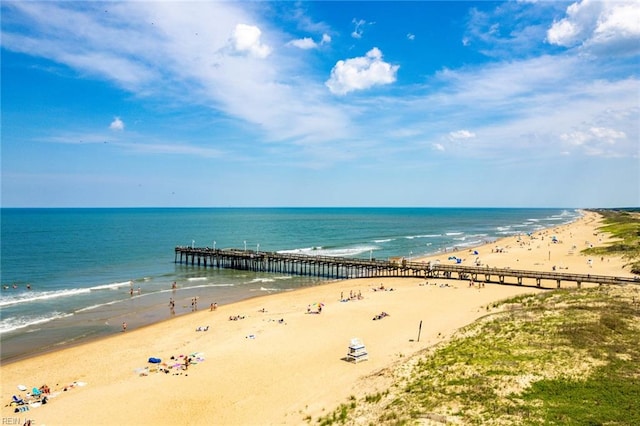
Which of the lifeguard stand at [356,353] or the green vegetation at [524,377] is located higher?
the green vegetation at [524,377]

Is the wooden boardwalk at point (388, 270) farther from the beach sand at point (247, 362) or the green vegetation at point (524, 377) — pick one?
the green vegetation at point (524, 377)

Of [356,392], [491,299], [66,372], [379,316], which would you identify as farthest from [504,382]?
[66,372]

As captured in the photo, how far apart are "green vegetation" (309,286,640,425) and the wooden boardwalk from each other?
1793cm

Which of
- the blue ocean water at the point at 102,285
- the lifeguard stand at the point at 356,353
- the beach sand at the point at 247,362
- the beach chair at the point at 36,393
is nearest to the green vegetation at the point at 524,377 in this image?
the beach sand at the point at 247,362

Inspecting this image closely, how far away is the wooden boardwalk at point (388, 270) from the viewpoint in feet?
139

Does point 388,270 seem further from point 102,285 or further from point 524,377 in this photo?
point 524,377

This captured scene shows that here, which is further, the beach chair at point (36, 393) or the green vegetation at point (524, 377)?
the beach chair at point (36, 393)

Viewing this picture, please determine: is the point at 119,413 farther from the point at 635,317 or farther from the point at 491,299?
the point at 491,299

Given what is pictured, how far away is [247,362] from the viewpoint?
81.4 ft

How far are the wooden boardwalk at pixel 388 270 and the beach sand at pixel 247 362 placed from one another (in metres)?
3.12

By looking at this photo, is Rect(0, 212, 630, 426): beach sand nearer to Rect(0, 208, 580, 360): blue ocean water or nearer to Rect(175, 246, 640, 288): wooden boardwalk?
Rect(175, 246, 640, 288): wooden boardwalk

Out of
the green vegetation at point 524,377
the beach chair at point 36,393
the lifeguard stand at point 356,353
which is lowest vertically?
the beach chair at point 36,393

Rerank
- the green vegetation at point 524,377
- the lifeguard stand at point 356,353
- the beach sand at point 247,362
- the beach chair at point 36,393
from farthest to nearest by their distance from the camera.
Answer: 1. the lifeguard stand at point 356,353
2. the beach chair at point 36,393
3. the beach sand at point 247,362
4. the green vegetation at point 524,377

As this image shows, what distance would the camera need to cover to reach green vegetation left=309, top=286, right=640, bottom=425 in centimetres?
1417
